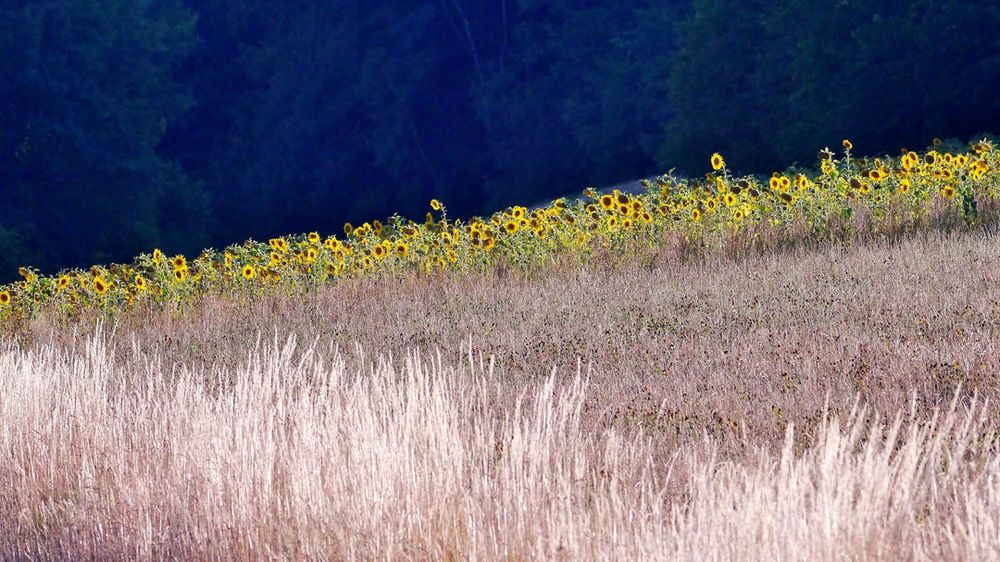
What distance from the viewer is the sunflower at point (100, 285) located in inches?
448

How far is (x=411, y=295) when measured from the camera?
10.8 meters

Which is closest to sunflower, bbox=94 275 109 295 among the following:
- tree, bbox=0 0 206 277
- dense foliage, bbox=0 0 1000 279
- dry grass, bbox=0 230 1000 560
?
dry grass, bbox=0 230 1000 560

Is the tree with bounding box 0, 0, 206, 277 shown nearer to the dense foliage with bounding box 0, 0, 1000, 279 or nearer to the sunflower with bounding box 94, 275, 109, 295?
the dense foliage with bounding box 0, 0, 1000, 279

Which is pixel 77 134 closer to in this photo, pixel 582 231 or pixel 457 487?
pixel 582 231

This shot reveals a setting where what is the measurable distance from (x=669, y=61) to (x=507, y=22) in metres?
6.49

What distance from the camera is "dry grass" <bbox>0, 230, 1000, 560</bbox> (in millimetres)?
3775

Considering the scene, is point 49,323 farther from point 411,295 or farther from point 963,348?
point 963,348

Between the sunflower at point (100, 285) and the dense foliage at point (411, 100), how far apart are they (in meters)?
19.7

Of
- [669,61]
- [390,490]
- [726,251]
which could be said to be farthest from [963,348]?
[669,61]

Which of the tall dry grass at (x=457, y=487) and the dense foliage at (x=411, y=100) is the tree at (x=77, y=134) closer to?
the dense foliage at (x=411, y=100)

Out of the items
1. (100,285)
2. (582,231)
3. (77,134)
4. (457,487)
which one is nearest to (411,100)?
(77,134)

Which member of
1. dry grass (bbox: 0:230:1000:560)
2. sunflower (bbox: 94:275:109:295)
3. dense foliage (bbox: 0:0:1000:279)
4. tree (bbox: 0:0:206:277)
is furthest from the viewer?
tree (bbox: 0:0:206:277)

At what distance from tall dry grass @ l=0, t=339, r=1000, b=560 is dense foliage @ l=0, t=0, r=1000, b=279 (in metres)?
23.5

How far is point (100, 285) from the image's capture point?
11406mm
